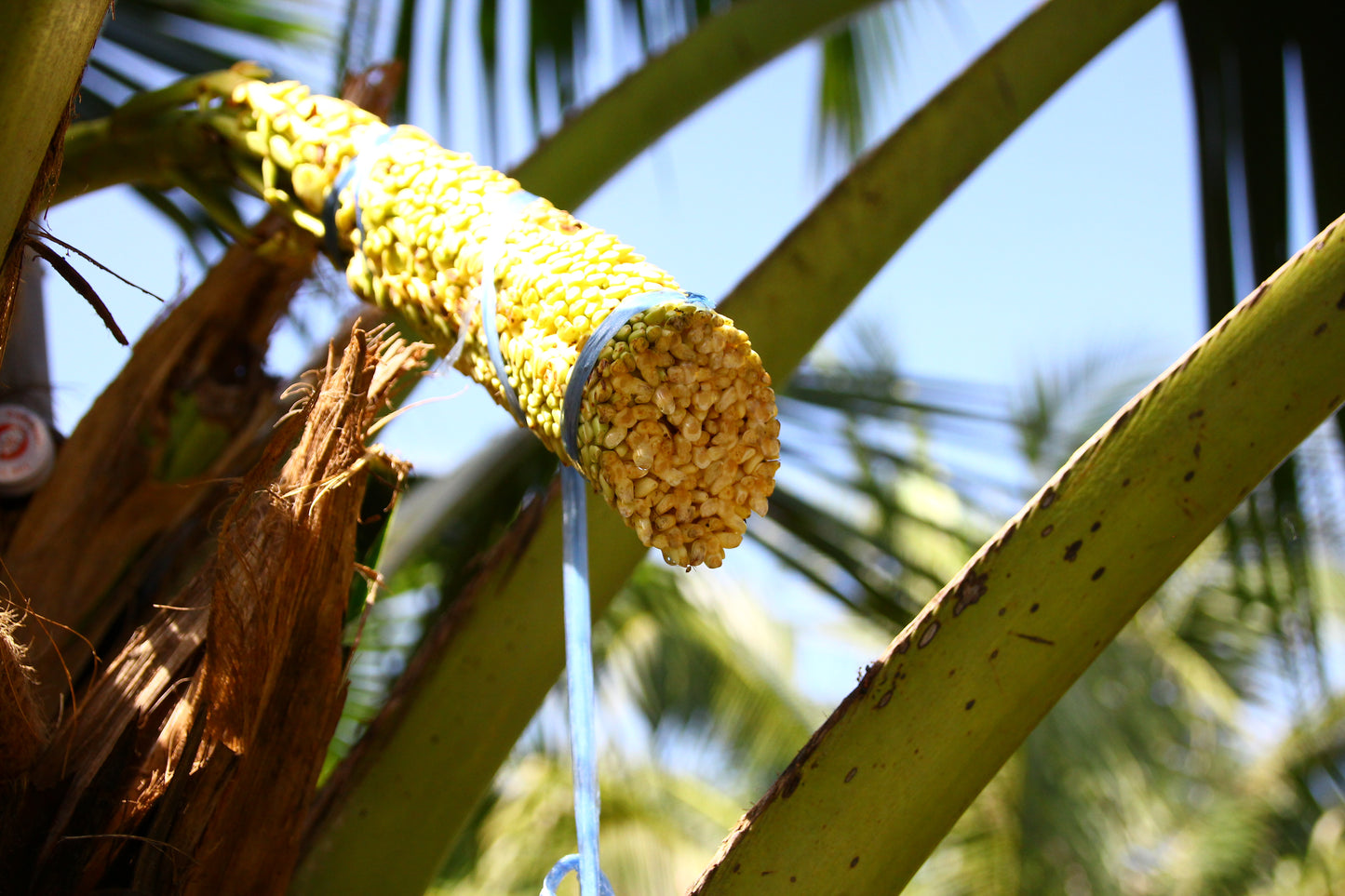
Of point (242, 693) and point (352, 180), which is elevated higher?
point (352, 180)

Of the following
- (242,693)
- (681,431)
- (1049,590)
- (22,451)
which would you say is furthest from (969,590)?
(22,451)

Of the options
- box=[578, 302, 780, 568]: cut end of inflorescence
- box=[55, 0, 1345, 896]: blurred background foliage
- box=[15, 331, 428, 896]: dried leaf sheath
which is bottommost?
box=[15, 331, 428, 896]: dried leaf sheath

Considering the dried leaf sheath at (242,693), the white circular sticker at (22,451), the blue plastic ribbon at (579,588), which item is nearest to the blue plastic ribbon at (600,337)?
the blue plastic ribbon at (579,588)

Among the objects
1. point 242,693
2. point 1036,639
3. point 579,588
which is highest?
point 1036,639

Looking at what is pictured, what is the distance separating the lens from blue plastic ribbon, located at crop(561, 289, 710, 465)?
0.52 meters

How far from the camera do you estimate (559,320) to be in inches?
21.4

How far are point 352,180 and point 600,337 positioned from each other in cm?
25

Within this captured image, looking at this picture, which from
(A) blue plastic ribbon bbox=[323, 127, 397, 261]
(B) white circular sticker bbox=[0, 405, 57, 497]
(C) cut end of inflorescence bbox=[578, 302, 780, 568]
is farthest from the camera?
(B) white circular sticker bbox=[0, 405, 57, 497]

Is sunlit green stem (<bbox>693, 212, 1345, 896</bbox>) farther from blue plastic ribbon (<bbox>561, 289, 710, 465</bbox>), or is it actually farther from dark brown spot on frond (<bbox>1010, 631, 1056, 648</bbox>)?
blue plastic ribbon (<bbox>561, 289, 710, 465</bbox>)

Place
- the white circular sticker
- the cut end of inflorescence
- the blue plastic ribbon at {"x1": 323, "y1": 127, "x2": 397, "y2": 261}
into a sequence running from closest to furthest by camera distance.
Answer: the cut end of inflorescence < the blue plastic ribbon at {"x1": 323, "y1": 127, "x2": 397, "y2": 261} < the white circular sticker

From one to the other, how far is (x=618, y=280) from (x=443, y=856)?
19.1 inches

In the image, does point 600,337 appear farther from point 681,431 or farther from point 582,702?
point 582,702

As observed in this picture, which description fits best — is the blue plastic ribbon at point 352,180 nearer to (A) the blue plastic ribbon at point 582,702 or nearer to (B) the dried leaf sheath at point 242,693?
(B) the dried leaf sheath at point 242,693

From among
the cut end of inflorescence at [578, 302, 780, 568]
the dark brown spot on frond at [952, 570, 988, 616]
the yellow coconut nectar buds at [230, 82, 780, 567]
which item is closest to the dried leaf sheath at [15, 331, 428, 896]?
the yellow coconut nectar buds at [230, 82, 780, 567]
